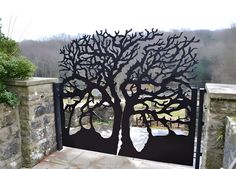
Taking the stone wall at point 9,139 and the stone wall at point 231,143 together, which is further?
the stone wall at point 9,139

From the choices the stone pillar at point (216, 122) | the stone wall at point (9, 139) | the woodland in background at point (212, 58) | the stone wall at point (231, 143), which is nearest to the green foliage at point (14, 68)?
the stone wall at point (9, 139)

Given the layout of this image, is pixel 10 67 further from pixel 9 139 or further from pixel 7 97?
pixel 9 139

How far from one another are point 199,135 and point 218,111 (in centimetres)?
54

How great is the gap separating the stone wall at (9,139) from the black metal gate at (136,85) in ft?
2.00

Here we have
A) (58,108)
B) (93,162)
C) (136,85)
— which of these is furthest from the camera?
(58,108)

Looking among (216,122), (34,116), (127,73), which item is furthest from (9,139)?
(216,122)

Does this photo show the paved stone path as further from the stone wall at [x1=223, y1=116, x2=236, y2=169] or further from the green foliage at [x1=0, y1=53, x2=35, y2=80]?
the green foliage at [x1=0, y1=53, x2=35, y2=80]

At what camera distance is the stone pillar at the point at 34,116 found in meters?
2.48

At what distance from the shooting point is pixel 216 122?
193cm

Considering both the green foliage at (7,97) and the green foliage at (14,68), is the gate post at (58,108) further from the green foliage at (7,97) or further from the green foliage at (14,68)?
the green foliage at (7,97)

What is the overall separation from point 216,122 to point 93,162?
1.64 metres

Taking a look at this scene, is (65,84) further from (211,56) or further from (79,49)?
(211,56)

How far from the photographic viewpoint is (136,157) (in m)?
2.72

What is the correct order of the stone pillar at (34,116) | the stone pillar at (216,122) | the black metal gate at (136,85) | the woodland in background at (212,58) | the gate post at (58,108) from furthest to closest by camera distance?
1. the woodland in background at (212,58)
2. the gate post at (58,108)
3. the stone pillar at (34,116)
4. the black metal gate at (136,85)
5. the stone pillar at (216,122)
